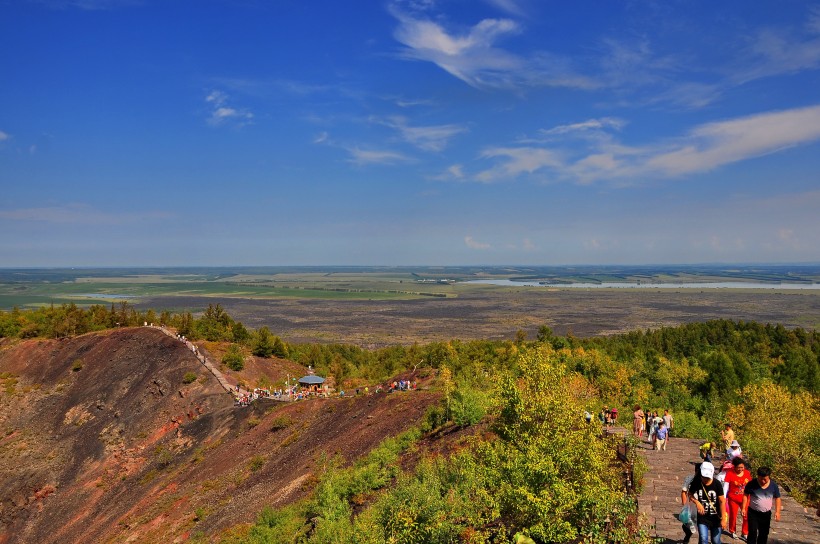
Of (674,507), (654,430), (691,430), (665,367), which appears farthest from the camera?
A: (665,367)

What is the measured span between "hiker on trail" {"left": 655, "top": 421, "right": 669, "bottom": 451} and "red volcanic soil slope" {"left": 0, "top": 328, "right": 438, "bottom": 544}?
53.6ft

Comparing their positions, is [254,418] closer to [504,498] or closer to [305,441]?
[305,441]

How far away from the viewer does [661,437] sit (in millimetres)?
18656

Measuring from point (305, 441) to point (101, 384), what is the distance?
104 ft

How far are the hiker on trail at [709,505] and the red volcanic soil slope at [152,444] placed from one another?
21319 mm

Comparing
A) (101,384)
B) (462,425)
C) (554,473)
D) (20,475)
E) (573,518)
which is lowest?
(20,475)

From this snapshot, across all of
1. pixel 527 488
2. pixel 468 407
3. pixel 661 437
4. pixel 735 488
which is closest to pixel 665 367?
pixel 468 407

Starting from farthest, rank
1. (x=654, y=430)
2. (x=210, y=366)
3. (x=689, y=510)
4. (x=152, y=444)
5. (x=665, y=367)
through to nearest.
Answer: (x=210, y=366) < (x=665, y=367) < (x=152, y=444) < (x=654, y=430) < (x=689, y=510)

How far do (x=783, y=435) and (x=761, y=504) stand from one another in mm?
15532

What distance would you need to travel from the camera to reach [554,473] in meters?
10.9

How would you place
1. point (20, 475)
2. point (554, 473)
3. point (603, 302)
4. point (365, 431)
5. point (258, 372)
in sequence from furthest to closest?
point (603, 302) < point (258, 372) < point (20, 475) < point (365, 431) < point (554, 473)

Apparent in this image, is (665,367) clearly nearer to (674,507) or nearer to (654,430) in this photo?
(654,430)

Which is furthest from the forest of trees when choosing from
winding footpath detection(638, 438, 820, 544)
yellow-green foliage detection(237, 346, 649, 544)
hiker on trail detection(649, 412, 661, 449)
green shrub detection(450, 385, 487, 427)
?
hiker on trail detection(649, 412, 661, 449)

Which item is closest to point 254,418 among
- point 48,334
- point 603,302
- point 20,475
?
point 20,475
